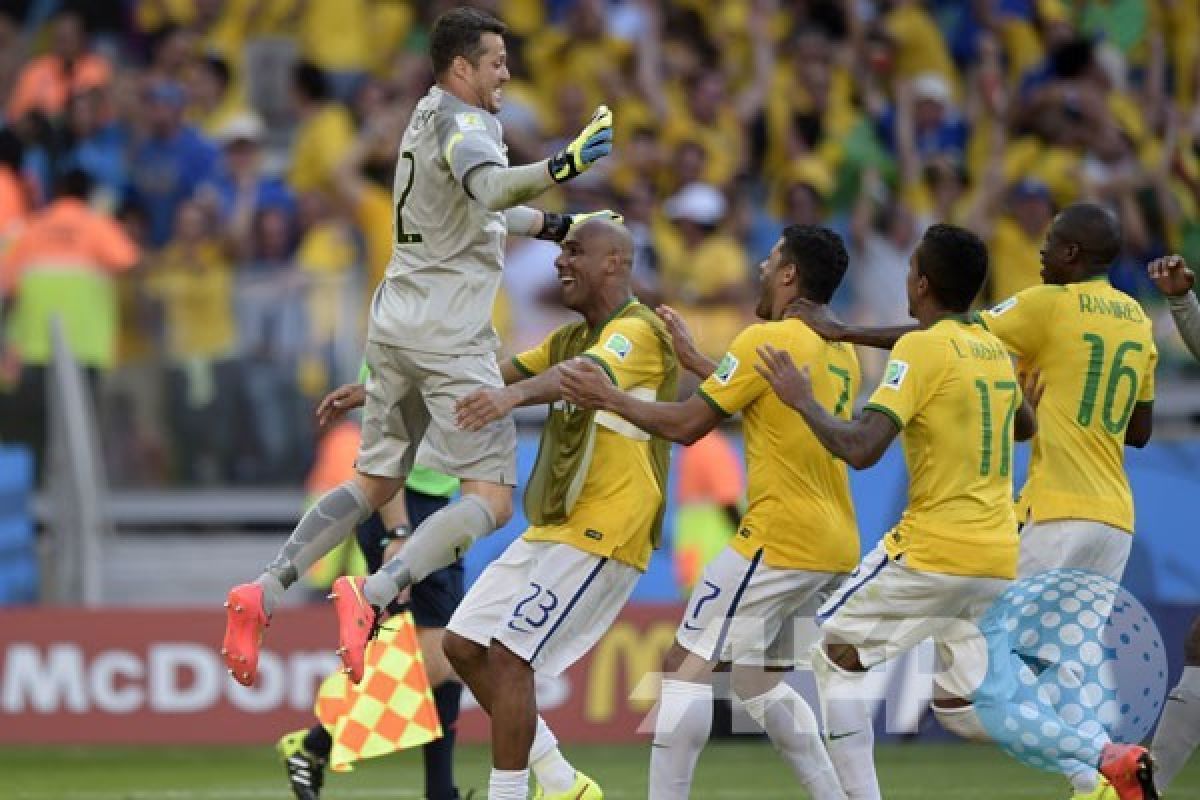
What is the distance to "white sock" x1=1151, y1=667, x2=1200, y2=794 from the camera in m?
9.73

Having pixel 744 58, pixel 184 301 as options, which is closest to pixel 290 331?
pixel 184 301

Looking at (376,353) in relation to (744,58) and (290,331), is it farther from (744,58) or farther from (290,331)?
(744,58)

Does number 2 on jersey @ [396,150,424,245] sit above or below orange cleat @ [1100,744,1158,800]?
above

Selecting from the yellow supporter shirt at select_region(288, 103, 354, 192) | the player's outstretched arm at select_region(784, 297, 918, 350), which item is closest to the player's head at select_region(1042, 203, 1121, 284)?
the player's outstretched arm at select_region(784, 297, 918, 350)

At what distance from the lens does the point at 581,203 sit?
16719 millimetres

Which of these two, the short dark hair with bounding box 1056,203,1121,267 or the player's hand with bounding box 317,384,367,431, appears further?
the player's hand with bounding box 317,384,367,431

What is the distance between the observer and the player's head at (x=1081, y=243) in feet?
32.1

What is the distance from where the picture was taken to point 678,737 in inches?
348

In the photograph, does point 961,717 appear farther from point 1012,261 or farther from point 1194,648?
point 1012,261

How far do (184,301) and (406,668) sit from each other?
5.36 meters

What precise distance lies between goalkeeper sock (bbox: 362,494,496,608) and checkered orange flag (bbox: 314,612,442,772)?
1.10 meters

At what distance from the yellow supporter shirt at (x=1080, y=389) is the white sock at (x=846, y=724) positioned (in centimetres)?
146

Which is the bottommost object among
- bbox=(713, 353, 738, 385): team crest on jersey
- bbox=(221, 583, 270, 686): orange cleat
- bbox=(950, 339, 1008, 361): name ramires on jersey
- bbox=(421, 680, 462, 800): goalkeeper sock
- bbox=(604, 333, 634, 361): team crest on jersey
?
bbox=(421, 680, 462, 800): goalkeeper sock

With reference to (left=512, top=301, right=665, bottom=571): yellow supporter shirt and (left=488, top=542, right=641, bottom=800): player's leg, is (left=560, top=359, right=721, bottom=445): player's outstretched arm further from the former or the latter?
(left=488, top=542, right=641, bottom=800): player's leg
